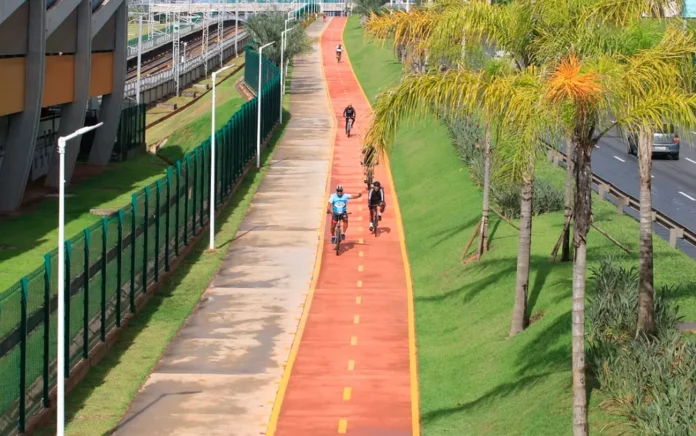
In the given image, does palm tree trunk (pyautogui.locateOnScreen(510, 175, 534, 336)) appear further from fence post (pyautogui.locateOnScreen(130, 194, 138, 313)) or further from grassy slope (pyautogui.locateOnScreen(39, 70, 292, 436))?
fence post (pyautogui.locateOnScreen(130, 194, 138, 313))

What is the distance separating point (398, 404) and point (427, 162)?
1144 inches

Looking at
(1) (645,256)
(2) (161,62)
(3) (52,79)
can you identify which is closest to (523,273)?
(1) (645,256)

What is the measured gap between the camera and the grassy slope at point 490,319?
20.6m

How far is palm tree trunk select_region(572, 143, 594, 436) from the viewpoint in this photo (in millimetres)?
17844

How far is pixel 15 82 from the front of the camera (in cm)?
4362

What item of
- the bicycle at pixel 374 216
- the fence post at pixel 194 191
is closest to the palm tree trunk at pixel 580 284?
the fence post at pixel 194 191

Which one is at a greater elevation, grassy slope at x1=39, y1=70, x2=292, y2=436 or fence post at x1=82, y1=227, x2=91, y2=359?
fence post at x1=82, y1=227, x2=91, y2=359

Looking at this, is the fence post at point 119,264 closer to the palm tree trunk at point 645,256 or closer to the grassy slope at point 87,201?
the grassy slope at point 87,201

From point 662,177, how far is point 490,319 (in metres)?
27.1

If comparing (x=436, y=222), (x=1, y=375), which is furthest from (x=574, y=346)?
(x=436, y=222)

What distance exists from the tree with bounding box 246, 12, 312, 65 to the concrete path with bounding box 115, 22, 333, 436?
144ft

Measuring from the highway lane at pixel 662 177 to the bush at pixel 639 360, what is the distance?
17919 millimetres

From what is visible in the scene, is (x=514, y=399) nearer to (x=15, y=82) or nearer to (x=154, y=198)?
(x=154, y=198)

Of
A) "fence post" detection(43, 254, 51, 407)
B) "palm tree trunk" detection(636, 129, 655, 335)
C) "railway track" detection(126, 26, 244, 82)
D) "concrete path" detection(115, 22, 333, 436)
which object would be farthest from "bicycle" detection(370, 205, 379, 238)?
"railway track" detection(126, 26, 244, 82)
